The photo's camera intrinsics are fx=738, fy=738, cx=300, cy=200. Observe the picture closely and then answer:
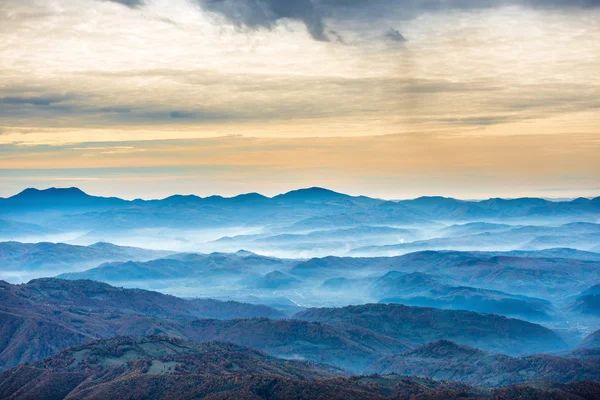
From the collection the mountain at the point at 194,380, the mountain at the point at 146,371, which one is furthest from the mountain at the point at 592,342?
the mountain at the point at 194,380

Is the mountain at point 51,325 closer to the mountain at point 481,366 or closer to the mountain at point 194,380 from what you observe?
the mountain at point 194,380

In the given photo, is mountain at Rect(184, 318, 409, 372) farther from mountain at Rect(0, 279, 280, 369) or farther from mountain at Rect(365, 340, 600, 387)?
mountain at Rect(365, 340, 600, 387)

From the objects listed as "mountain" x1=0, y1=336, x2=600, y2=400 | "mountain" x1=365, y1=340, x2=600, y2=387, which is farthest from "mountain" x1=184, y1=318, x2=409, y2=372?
"mountain" x1=0, y1=336, x2=600, y2=400

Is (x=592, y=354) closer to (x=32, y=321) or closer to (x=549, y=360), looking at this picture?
(x=549, y=360)

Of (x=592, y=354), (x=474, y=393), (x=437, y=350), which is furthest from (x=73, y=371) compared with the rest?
(x=592, y=354)

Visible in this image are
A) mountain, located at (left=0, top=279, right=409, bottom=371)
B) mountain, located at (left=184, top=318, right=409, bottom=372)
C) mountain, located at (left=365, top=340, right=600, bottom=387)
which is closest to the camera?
mountain, located at (left=365, top=340, right=600, bottom=387)

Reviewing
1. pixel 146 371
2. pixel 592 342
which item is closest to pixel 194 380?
pixel 146 371
